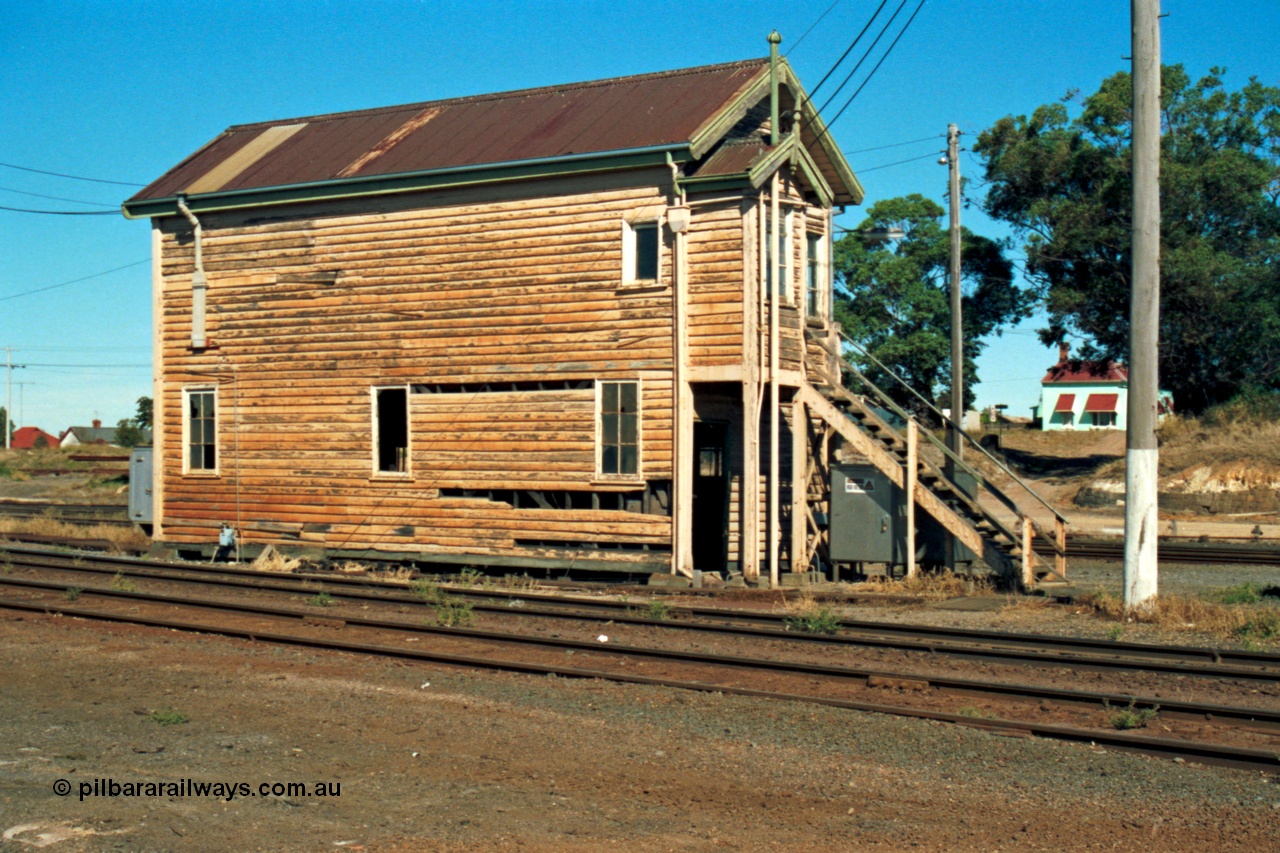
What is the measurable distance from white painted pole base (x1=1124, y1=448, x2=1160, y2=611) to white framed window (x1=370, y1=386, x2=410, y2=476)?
11280 millimetres

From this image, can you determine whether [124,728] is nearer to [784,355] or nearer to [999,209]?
[784,355]

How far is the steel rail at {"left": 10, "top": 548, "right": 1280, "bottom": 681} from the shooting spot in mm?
10406

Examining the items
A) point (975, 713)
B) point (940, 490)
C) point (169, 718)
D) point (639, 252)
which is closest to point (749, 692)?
point (975, 713)

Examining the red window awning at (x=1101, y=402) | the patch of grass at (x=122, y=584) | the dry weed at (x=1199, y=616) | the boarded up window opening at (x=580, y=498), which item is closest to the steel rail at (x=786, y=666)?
the patch of grass at (x=122, y=584)

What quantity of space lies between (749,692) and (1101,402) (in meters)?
73.6

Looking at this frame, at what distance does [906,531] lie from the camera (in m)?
17.3

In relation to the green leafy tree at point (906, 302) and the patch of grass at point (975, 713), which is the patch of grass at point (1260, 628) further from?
the green leafy tree at point (906, 302)

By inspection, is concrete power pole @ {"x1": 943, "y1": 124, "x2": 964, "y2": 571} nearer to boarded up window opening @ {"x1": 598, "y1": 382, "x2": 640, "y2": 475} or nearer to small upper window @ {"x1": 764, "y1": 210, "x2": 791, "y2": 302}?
small upper window @ {"x1": 764, "y1": 210, "x2": 791, "y2": 302}

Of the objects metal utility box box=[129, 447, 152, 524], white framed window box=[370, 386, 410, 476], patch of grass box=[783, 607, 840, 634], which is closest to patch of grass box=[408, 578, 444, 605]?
white framed window box=[370, 386, 410, 476]

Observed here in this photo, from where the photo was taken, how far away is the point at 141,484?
2450 cm

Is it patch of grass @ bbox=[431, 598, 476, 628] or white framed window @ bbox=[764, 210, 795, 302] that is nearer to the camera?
patch of grass @ bbox=[431, 598, 476, 628]

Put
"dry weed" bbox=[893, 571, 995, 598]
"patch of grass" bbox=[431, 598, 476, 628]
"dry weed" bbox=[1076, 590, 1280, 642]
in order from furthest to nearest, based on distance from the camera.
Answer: "dry weed" bbox=[893, 571, 995, 598]
"patch of grass" bbox=[431, 598, 476, 628]
"dry weed" bbox=[1076, 590, 1280, 642]

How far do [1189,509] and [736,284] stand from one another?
19234 millimetres

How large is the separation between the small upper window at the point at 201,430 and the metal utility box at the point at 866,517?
1129 centimetres
